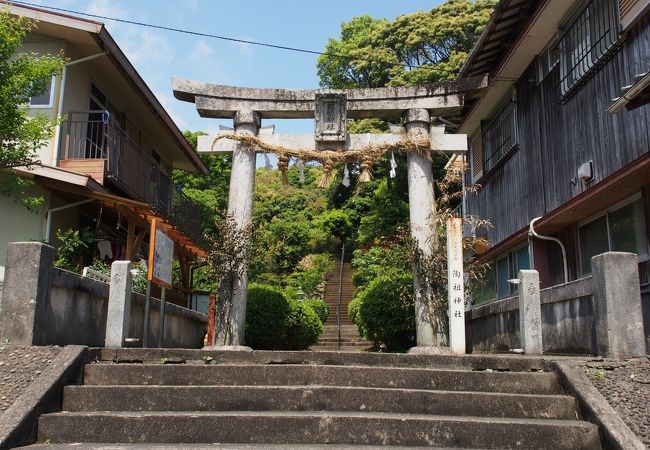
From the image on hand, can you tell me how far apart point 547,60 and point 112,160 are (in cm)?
975

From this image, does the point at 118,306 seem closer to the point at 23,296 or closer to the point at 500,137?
the point at 23,296

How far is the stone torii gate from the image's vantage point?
450 inches

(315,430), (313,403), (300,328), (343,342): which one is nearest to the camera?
(315,430)

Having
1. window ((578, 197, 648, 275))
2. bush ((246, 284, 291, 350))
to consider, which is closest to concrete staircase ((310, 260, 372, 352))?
bush ((246, 284, 291, 350))

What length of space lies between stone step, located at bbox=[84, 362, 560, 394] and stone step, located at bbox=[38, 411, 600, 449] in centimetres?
86

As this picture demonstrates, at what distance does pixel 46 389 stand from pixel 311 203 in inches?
1371

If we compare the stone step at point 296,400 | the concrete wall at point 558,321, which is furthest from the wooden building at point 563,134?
the stone step at point 296,400

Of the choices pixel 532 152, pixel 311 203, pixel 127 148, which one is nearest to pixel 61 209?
pixel 127 148

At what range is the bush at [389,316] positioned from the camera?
12914 mm

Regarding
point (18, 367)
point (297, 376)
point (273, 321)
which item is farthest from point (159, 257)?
point (273, 321)

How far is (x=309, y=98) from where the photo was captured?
11.7 meters

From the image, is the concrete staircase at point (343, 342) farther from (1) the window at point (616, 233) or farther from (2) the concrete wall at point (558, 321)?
(1) the window at point (616, 233)

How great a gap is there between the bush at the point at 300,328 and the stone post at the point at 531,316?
22.6 feet

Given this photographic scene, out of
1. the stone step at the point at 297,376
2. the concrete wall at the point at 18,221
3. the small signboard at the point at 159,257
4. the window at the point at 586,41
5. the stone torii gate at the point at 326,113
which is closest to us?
the stone step at the point at 297,376
